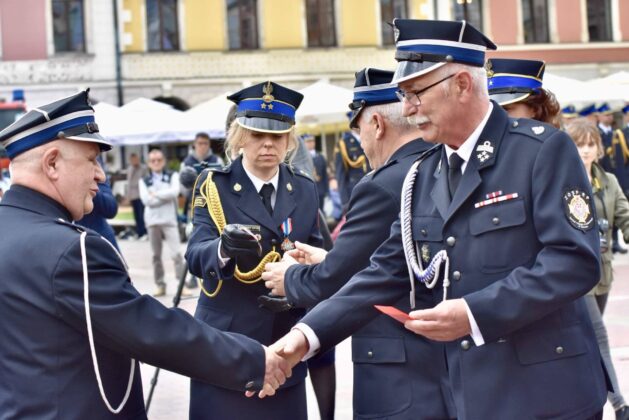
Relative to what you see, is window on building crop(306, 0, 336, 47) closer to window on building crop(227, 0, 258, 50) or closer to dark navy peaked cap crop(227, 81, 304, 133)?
window on building crop(227, 0, 258, 50)

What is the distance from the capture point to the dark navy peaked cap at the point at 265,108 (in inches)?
214

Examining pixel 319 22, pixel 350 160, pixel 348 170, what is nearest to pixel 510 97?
pixel 350 160

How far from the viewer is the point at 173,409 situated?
315 inches

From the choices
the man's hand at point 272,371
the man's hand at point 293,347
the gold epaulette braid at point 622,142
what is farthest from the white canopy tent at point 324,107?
the man's hand at point 272,371

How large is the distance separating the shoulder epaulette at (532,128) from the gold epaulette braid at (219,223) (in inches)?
71.0

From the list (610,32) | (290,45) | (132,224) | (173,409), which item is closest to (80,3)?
(290,45)

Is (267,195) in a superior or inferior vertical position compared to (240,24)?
inferior

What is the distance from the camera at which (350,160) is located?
16.4 meters

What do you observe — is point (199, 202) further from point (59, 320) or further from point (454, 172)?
point (59, 320)

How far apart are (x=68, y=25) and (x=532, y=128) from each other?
A: 29988 millimetres

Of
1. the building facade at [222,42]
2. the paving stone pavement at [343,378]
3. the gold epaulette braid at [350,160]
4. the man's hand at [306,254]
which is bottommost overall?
the paving stone pavement at [343,378]

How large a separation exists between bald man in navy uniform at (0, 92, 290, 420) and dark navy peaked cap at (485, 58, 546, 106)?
6.52ft

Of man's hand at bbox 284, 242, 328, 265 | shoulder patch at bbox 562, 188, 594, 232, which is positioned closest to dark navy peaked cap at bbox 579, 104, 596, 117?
man's hand at bbox 284, 242, 328, 265

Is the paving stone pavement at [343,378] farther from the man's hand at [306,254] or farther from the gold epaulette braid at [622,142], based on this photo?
the gold epaulette braid at [622,142]
